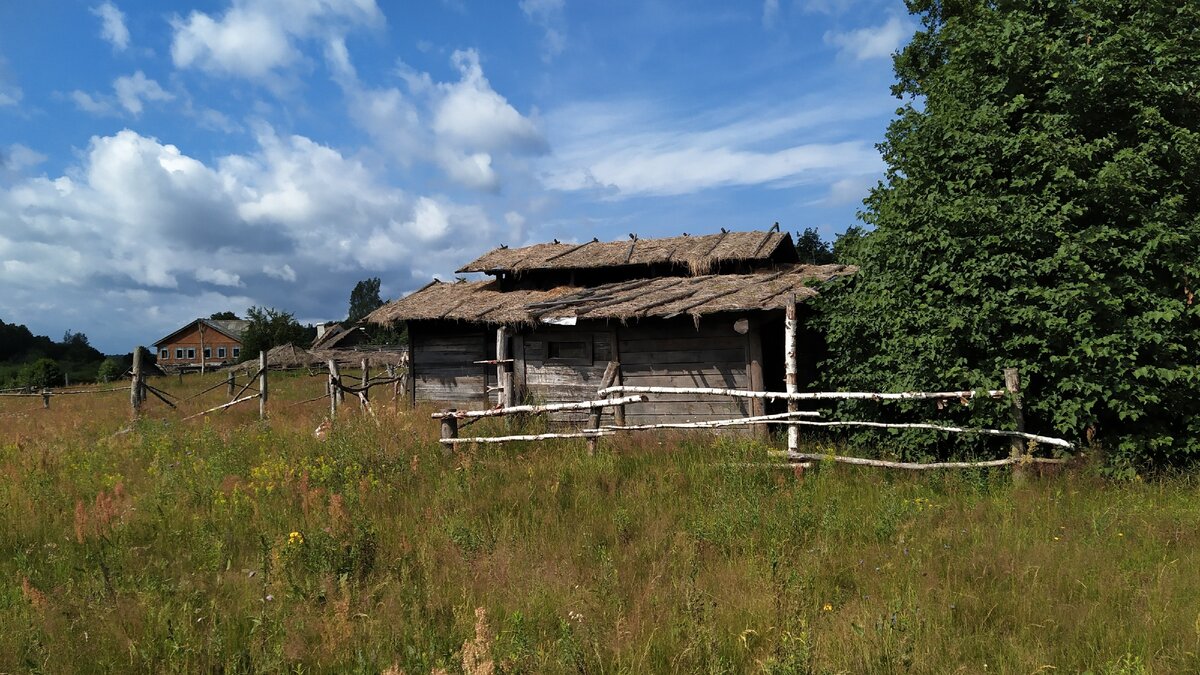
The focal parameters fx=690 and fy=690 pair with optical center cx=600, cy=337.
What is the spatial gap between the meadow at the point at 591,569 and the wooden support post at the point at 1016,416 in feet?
0.77

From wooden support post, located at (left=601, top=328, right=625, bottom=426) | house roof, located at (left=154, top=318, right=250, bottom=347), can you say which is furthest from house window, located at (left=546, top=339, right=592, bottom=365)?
house roof, located at (left=154, top=318, right=250, bottom=347)

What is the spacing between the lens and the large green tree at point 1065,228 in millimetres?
8078

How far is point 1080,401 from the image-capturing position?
8.11m

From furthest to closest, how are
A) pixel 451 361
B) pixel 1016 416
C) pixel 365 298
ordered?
pixel 365 298 < pixel 451 361 < pixel 1016 416

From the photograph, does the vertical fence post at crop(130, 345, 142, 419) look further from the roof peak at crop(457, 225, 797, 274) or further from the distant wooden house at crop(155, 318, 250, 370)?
the distant wooden house at crop(155, 318, 250, 370)

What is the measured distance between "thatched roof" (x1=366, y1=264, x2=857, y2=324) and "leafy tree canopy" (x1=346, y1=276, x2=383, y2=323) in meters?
81.1

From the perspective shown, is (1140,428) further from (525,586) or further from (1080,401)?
(525,586)

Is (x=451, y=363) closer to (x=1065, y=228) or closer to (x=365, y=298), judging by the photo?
(x=1065, y=228)

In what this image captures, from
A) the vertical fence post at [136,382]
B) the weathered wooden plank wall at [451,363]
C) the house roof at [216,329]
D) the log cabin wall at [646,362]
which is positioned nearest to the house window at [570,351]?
the log cabin wall at [646,362]

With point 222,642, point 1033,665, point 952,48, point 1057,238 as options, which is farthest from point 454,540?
point 952,48

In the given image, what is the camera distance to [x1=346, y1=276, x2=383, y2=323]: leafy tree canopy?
3861 inches

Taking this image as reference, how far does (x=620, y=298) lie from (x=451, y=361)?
256 inches

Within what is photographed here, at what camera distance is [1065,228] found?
8.45 m

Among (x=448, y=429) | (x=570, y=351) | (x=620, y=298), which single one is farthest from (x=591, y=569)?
→ (x=570, y=351)
